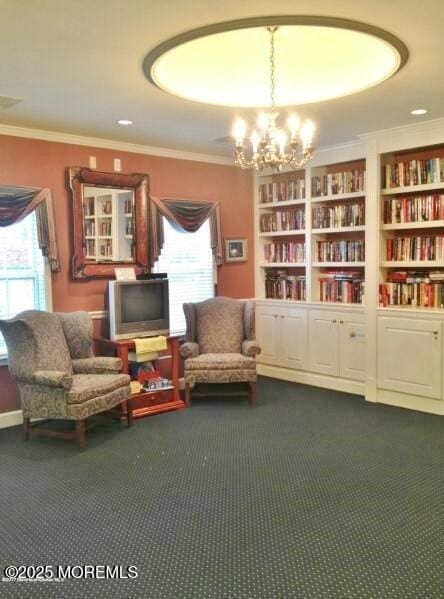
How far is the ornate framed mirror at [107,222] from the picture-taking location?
4977 mm

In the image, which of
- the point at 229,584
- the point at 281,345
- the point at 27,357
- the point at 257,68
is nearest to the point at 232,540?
the point at 229,584

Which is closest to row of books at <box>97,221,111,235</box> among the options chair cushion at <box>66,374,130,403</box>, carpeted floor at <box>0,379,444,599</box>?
chair cushion at <box>66,374,130,403</box>

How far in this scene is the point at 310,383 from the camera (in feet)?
19.4

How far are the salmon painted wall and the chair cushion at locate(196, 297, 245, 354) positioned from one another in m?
0.62

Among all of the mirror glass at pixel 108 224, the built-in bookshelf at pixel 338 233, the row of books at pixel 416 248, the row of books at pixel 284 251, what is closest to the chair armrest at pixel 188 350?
the mirror glass at pixel 108 224

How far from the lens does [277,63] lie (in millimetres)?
3684

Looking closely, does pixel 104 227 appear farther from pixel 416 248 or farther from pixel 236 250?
pixel 416 248

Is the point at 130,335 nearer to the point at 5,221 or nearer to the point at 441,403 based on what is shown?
the point at 5,221

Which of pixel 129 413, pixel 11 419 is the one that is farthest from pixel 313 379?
pixel 11 419

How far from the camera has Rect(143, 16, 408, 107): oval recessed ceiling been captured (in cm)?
306

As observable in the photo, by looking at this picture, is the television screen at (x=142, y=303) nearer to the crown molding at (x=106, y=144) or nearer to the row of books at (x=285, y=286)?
the crown molding at (x=106, y=144)

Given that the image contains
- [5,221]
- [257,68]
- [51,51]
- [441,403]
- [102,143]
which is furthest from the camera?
[102,143]

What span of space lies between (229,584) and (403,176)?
399 cm

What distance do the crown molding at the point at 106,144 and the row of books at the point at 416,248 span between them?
2.17m
